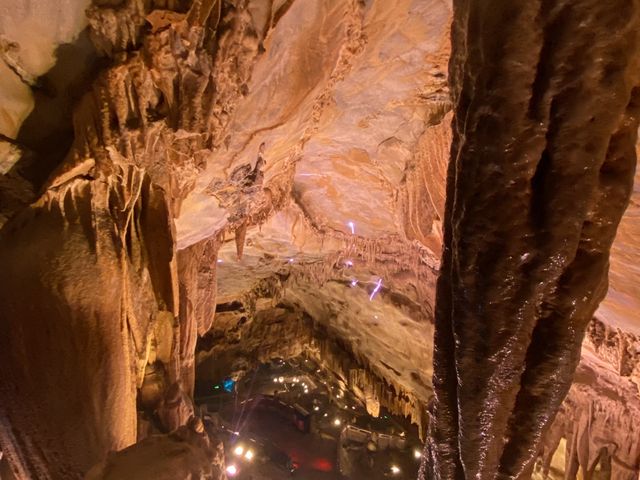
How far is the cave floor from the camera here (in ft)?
32.4

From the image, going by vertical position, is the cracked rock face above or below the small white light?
Answer: above

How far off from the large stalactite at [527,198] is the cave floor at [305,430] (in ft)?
27.5

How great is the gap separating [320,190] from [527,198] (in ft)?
15.3

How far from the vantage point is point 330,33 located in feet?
9.86

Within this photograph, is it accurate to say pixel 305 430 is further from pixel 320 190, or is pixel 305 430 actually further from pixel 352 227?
pixel 320 190

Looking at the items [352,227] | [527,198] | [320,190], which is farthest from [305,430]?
[527,198]

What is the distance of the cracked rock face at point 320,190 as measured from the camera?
1326 mm

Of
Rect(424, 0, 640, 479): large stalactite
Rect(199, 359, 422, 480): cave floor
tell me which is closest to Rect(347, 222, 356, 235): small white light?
Rect(424, 0, 640, 479): large stalactite

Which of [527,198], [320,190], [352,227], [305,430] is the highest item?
[527,198]

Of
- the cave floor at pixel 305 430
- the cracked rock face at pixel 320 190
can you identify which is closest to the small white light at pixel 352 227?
the cracked rock face at pixel 320 190

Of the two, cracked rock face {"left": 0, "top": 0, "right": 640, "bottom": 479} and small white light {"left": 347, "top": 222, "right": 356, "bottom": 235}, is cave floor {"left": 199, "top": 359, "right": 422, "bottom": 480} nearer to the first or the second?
cracked rock face {"left": 0, "top": 0, "right": 640, "bottom": 479}

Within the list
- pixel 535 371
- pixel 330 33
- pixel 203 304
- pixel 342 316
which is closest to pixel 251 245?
pixel 203 304

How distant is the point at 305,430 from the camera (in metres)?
11.5

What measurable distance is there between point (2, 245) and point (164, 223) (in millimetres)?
968
